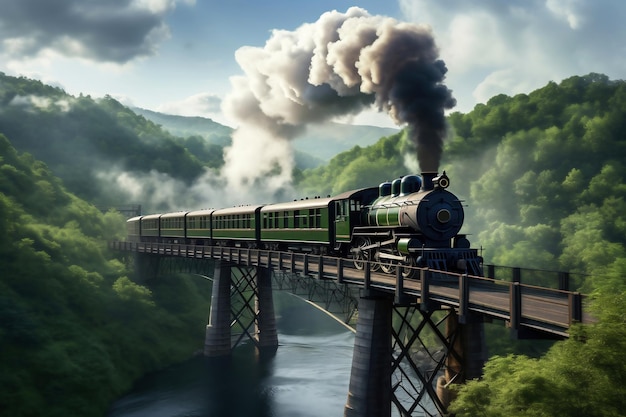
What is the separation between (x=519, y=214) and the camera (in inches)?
2352

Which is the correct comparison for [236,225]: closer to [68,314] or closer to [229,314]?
[229,314]

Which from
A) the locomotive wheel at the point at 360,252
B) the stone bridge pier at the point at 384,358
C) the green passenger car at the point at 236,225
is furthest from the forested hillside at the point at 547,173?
the stone bridge pier at the point at 384,358

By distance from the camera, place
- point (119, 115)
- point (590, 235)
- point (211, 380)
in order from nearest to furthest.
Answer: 1. point (211, 380)
2. point (590, 235)
3. point (119, 115)

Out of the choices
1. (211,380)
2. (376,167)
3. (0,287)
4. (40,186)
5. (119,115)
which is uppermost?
(119,115)

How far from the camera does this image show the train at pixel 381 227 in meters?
19.0

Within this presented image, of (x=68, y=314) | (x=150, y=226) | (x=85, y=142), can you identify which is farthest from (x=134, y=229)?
(x=85, y=142)

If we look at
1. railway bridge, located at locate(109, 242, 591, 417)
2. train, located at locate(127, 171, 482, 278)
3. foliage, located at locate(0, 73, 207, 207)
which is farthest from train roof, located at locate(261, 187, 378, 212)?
foliage, located at locate(0, 73, 207, 207)

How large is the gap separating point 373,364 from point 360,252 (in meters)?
5.65

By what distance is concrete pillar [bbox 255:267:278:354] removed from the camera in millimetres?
39156

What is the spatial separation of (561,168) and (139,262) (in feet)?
146

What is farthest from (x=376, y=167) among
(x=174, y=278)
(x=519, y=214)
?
(x=174, y=278)

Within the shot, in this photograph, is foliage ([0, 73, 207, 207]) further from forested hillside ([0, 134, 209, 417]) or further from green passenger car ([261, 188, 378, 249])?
green passenger car ([261, 188, 378, 249])

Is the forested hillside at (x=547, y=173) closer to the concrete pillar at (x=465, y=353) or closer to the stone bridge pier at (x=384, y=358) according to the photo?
the concrete pillar at (x=465, y=353)

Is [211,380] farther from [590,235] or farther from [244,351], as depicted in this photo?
[590,235]
